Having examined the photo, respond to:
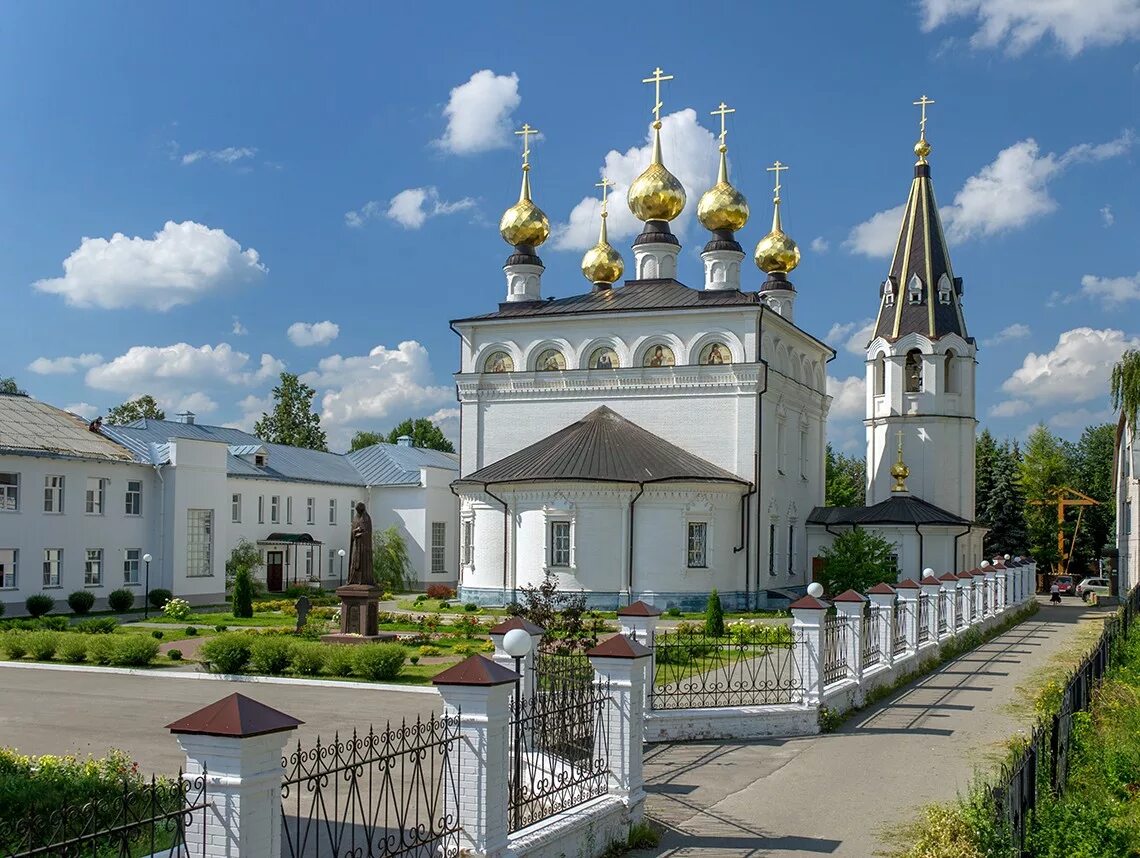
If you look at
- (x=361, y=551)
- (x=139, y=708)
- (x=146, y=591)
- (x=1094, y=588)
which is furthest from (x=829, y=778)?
(x=1094, y=588)

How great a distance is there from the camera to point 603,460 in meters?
29.2

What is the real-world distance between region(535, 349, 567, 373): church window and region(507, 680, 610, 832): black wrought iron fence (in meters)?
24.4

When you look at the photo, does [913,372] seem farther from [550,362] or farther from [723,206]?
[550,362]

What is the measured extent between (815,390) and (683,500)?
31.3ft

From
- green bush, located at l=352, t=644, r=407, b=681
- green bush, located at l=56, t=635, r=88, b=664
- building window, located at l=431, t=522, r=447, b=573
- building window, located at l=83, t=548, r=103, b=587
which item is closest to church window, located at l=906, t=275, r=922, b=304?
building window, located at l=431, t=522, r=447, b=573

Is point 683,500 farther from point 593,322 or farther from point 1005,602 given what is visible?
point 1005,602

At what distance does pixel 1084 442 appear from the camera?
236ft

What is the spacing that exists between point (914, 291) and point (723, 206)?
7.24m

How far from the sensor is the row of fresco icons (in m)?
31.4

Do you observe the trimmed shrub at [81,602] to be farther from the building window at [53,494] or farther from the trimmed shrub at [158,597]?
the building window at [53,494]

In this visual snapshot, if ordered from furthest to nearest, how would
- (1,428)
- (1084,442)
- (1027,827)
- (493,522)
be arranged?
(1084,442) → (493,522) → (1,428) → (1027,827)

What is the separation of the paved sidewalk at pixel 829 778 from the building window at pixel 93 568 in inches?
878

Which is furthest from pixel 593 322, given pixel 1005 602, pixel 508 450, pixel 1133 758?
pixel 1133 758

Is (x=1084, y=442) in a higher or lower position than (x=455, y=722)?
higher
